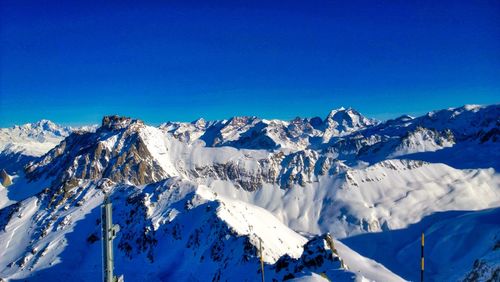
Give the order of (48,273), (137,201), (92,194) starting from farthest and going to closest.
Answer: (92,194) < (137,201) < (48,273)

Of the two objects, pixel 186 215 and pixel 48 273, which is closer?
pixel 48 273

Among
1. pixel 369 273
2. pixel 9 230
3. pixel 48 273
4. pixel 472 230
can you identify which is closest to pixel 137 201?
pixel 48 273

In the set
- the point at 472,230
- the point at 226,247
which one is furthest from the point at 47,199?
the point at 472,230

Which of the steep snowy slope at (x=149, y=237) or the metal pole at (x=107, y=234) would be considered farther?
the steep snowy slope at (x=149, y=237)

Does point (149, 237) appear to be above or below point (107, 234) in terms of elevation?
below

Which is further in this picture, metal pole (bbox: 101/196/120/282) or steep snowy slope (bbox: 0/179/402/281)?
steep snowy slope (bbox: 0/179/402/281)

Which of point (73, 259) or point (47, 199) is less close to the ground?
point (47, 199)

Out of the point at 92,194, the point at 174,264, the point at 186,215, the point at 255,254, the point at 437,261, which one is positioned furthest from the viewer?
the point at 437,261

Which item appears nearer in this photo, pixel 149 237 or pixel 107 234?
pixel 107 234

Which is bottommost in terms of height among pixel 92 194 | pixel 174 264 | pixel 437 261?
pixel 437 261

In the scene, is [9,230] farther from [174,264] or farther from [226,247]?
[226,247]
